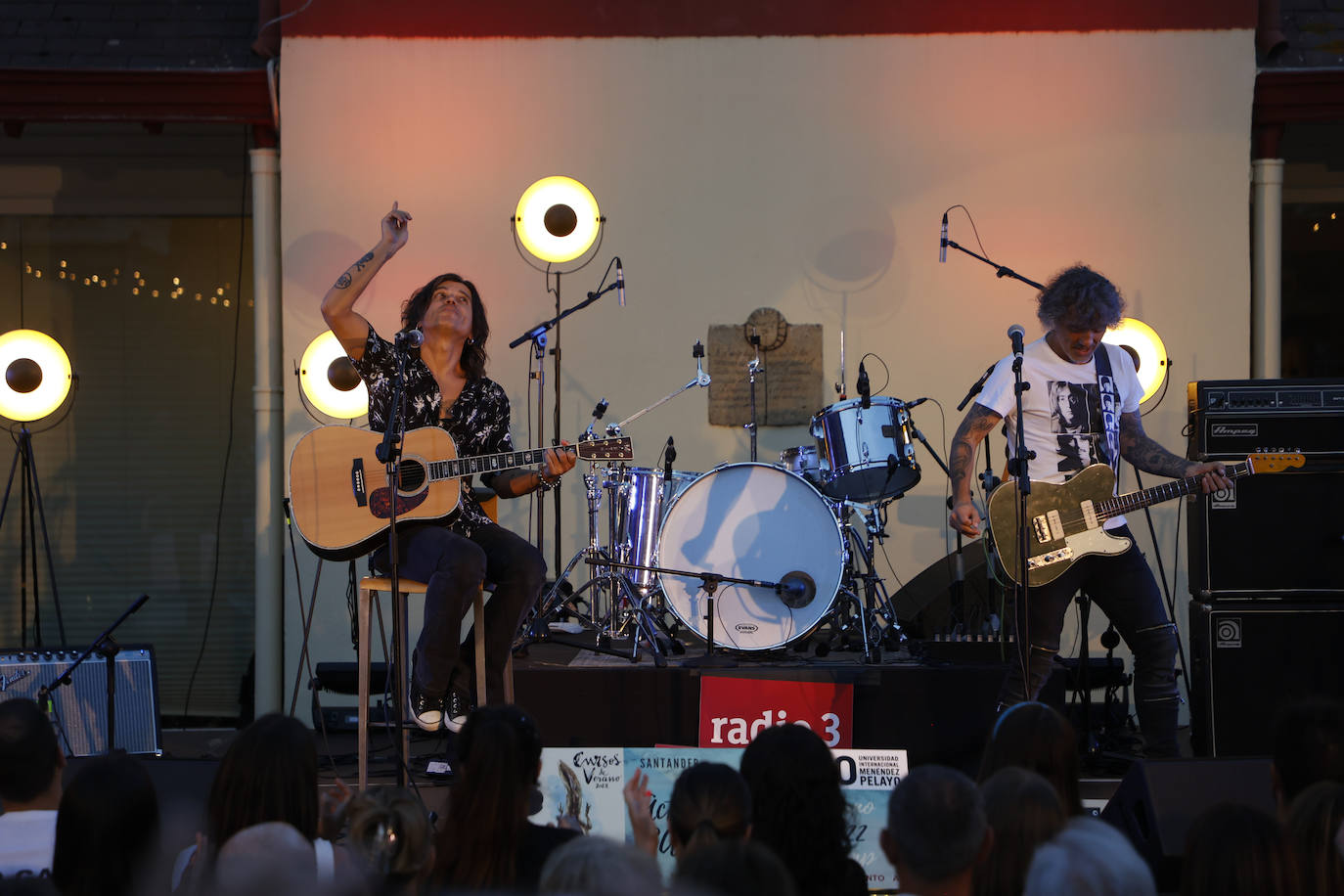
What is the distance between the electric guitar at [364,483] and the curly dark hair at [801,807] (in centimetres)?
260

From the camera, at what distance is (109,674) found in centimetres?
590

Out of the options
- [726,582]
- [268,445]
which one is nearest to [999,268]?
[726,582]

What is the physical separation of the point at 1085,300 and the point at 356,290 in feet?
10.3

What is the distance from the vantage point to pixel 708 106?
8125 millimetres

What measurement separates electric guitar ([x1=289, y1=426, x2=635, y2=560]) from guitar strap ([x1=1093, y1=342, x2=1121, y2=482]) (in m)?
2.47

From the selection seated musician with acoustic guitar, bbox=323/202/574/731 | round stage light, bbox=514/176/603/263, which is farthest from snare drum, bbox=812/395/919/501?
round stage light, bbox=514/176/603/263

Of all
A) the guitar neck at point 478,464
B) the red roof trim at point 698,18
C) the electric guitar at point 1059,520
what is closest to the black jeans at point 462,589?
the guitar neck at point 478,464

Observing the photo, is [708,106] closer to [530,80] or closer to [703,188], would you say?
[703,188]

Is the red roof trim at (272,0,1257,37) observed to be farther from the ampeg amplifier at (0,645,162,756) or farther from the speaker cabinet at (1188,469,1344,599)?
the ampeg amplifier at (0,645,162,756)

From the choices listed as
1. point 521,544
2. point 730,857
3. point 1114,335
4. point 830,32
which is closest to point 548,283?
point 830,32

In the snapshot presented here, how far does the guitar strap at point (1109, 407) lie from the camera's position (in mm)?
5516

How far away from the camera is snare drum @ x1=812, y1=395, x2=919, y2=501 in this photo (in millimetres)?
6551

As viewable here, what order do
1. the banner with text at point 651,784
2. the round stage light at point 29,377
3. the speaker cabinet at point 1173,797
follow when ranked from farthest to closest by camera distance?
the round stage light at point 29,377 < the banner with text at point 651,784 < the speaker cabinet at point 1173,797

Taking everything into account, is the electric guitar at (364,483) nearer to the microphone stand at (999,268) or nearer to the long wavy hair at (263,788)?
the long wavy hair at (263,788)
